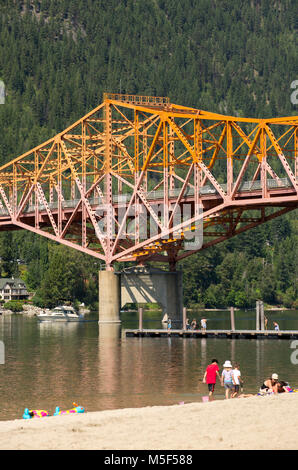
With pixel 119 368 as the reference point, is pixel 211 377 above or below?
above

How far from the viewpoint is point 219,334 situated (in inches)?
3418

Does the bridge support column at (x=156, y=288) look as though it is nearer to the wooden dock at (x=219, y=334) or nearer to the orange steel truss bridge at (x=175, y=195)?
the orange steel truss bridge at (x=175, y=195)

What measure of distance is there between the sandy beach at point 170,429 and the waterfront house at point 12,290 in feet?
510

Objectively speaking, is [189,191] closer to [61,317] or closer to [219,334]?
[219,334]

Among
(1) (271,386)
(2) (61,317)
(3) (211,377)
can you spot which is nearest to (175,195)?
(2) (61,317)

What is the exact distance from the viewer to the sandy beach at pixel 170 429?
100ft

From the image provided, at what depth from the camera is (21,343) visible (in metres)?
89.6

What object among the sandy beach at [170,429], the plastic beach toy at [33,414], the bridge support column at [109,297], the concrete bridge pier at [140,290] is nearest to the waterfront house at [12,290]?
the bridge support column at [109,297]

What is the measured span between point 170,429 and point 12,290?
163m

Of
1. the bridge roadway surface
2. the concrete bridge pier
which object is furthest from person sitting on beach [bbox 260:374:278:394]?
the concrete bridge pier

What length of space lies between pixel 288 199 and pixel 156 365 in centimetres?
2987

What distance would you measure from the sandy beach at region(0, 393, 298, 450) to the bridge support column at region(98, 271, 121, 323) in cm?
6976

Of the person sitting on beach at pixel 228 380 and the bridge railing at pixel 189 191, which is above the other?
the bridge railing at pixel 189 191
